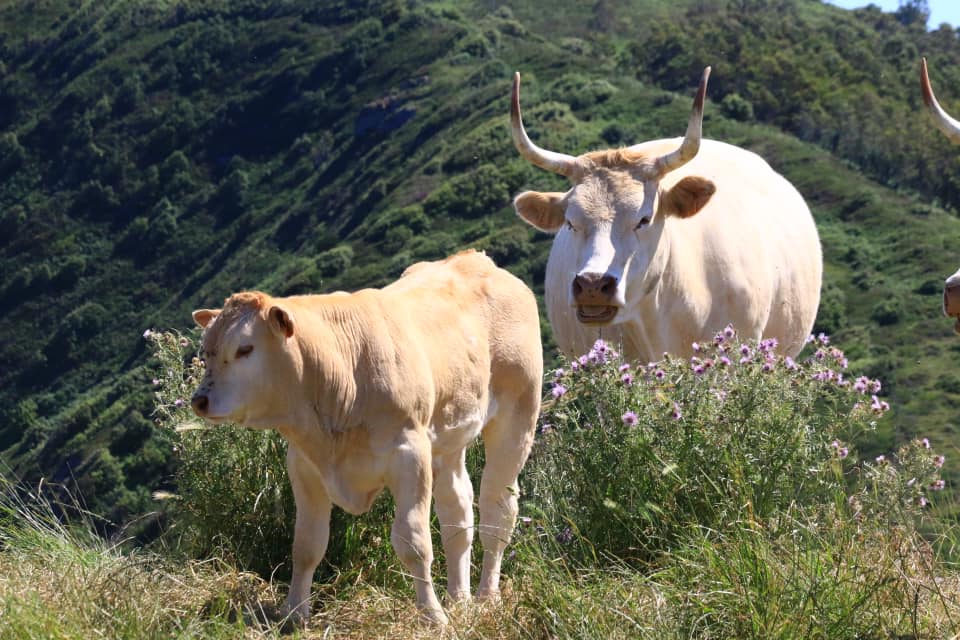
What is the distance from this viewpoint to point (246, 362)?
18.8ft

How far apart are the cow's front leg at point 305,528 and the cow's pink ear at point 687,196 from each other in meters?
3.32

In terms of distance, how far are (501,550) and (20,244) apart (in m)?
113

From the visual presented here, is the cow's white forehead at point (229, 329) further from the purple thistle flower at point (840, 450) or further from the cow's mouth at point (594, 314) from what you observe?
the cow's mouth at point (594, 314)

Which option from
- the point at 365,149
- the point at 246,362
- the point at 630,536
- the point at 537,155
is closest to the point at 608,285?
the point at 537,155

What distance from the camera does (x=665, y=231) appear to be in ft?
28.8

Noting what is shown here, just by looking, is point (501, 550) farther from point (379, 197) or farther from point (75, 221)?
point (75, 221)

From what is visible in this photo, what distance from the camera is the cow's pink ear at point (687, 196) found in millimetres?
8633

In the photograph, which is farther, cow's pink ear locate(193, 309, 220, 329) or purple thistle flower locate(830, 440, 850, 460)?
purple thistle flower locate(830, 440, 850, 460)

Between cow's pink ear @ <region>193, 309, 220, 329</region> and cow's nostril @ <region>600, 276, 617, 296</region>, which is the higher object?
cow's pink ear @ <region>193, 309, 220, 329</region>

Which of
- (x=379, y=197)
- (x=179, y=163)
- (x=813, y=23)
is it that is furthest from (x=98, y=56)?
(x=813, y=23)

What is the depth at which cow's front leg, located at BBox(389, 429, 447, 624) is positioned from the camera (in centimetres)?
589

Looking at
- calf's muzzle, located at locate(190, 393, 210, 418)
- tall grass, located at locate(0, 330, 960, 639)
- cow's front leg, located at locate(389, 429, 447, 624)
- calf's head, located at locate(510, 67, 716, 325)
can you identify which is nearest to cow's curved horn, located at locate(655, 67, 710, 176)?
calf's head, located at locate(510, 67, 716, 325)

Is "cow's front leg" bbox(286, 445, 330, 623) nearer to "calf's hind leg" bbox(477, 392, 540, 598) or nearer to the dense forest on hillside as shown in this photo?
"calf's hind leg" bbox(477, 392, 540, 598)

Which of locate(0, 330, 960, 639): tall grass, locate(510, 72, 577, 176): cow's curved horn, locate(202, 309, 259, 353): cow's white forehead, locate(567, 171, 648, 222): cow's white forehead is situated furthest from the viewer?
locate(510, 72, 577, 176): cow's curved horn
